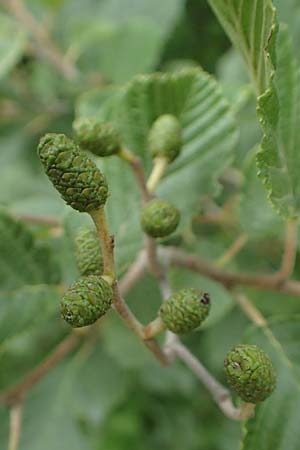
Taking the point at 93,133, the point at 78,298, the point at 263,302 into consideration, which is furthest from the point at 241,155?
the point at 78,298

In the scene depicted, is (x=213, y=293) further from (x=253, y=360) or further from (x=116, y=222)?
(x=253, y=360)

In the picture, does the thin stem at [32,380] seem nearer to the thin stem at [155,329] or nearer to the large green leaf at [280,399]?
the large green leaf at [280,399]

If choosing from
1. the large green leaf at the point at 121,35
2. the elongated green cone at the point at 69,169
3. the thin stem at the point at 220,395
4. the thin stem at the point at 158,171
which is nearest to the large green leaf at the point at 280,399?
the thin stem at the point at 220,395

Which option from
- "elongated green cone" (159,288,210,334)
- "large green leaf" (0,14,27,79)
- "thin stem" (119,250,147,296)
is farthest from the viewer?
"large green leaf" (0,14,27,79)

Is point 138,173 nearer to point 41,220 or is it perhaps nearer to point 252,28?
point 252,28

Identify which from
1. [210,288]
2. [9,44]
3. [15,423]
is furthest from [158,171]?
[9,44]

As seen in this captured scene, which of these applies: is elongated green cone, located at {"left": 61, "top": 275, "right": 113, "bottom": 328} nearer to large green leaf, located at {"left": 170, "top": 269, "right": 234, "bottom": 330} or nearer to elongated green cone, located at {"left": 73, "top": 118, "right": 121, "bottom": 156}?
elongated green cone, located at {"left": 73, "top": 118, "right": 121, "bottom": 156}

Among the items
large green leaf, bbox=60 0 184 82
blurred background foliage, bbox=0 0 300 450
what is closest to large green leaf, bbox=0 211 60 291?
blurred background foliage, bbox=0 0 300 450
